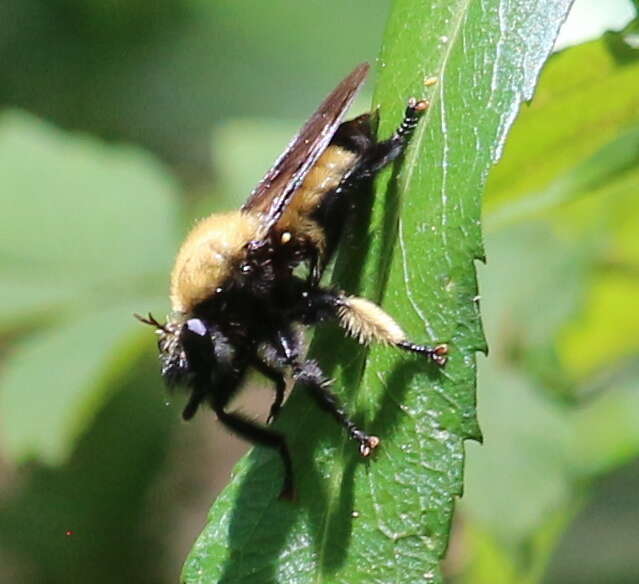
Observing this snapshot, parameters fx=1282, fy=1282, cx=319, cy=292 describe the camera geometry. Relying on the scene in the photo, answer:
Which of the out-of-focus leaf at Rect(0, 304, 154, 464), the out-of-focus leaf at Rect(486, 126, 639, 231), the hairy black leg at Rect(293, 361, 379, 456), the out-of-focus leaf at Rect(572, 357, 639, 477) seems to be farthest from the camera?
the out-of-focus leaf at Rect(0, 304, 154, 464)

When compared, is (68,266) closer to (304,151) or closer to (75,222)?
(75,222)

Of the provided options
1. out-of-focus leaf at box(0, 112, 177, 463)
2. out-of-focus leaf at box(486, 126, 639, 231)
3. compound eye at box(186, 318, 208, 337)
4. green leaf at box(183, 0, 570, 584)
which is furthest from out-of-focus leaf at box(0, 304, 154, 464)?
green leaf at box(183, 0, 570, 584)

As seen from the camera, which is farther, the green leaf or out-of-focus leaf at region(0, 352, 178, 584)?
out-of-focus leaf at region(0, 352, 178, 584)

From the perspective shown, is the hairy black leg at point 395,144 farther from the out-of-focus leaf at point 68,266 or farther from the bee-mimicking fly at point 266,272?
the out-of-focus leaf at point 68,266

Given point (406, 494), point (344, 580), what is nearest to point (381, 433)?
point (406, 494)

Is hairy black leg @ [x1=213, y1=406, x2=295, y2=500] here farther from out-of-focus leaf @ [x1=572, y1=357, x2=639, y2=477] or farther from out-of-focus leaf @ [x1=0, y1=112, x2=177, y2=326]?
out-of-focus leaf @ [x1=0, y1=112, x2=177, y2=326]

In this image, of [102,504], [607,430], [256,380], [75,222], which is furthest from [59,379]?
[256,380]
